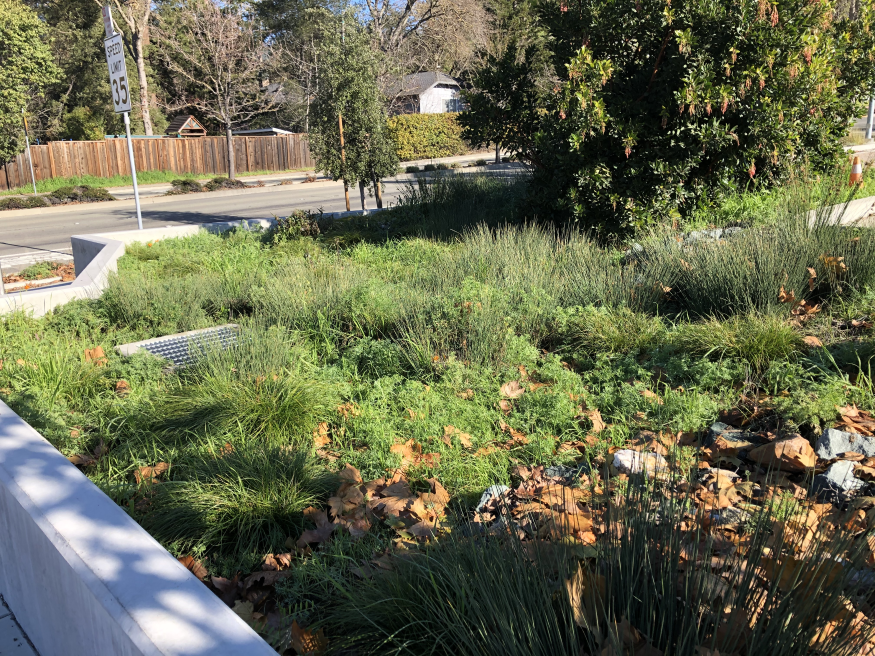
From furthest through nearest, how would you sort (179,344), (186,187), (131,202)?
1. (186,187)
2. (131,202)
3. (179,344)

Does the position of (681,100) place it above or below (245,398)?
above

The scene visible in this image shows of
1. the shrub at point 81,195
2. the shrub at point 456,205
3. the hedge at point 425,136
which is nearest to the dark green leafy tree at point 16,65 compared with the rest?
the shrub at point 81,195

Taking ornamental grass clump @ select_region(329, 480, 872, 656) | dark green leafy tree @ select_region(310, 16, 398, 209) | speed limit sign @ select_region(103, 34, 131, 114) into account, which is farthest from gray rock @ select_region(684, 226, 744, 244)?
speed limit sign @ select_region(103, 34, 131, 114)

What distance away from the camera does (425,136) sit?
Result: 1741 inches

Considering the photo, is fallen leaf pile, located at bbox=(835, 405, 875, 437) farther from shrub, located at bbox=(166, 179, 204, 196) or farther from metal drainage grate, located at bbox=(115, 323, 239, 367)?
shrub, located at bbox=(166, 179, 204, 196)

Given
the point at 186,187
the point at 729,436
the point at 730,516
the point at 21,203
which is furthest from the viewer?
the point at 186,187

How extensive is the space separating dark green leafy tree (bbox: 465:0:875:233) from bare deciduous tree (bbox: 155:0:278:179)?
27.9 metres

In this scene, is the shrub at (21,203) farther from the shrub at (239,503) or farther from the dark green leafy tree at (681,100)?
the shrub at (239,503)

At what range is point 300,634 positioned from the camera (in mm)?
2695

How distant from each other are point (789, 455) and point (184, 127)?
145 ft

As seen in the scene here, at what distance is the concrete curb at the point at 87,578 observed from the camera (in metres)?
2.03

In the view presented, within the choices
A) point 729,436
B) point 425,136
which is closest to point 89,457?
point 729,436

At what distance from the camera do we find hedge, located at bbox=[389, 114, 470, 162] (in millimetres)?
42500

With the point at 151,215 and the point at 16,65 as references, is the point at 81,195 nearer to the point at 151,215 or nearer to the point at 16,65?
the point at 16,65
